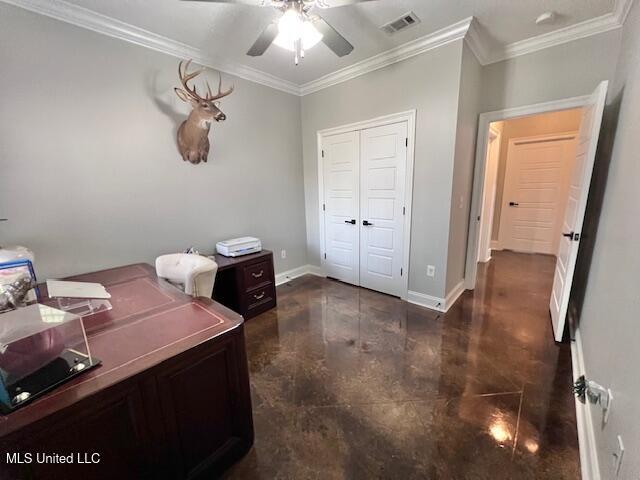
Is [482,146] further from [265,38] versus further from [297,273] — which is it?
[297,273]

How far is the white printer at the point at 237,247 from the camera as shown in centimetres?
281

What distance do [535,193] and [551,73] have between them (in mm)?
3051

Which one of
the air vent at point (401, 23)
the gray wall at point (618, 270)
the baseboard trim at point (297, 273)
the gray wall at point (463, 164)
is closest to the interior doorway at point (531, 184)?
the gray wall at point (463, 164)

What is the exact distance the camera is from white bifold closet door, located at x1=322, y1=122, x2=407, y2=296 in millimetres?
2941

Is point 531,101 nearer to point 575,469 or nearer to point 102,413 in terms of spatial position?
point 575,469

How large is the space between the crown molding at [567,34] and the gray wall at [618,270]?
0.15 meters

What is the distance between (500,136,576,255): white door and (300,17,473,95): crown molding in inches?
141

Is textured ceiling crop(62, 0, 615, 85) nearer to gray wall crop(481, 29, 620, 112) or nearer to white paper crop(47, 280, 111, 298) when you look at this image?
gray wall crop(481, 29, 620, 112)

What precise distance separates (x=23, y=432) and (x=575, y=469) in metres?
2.21

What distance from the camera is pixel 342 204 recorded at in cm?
349

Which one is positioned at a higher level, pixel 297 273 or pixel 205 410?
pixel 205 410

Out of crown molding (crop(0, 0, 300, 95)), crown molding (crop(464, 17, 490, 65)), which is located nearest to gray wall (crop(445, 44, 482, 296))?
crown molding (crop(464, 17, 490, 65))

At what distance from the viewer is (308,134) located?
3.68 metres

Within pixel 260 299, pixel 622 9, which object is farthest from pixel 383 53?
pixel 260 299
